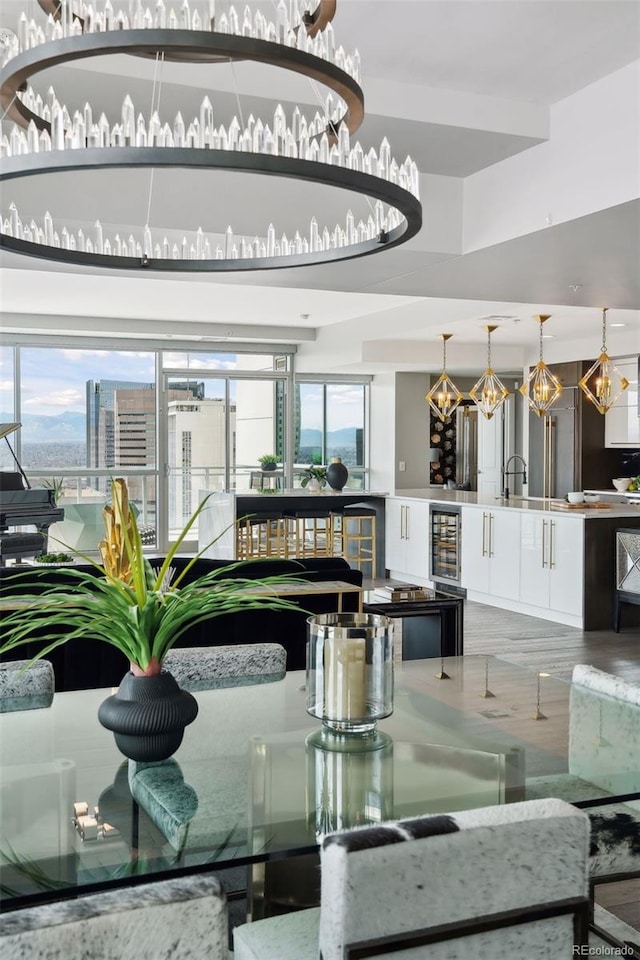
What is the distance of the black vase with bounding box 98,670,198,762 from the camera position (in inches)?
83.0

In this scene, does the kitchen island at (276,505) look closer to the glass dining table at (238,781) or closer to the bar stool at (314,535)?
the bar stool at (314,535)

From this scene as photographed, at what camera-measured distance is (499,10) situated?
290 centimetres

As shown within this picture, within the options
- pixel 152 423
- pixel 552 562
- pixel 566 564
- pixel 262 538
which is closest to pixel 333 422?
pixel 152 423

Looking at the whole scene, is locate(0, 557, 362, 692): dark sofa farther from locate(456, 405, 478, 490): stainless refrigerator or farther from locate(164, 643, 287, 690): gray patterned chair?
locate(456, 405, 478, 490): stainless refrigerator

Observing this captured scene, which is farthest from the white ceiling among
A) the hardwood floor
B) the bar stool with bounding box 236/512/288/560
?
the bar stool with bounding box 236/512/288/560

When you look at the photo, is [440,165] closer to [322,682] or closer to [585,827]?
[322,682]

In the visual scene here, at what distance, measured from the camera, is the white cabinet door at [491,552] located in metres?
8.27

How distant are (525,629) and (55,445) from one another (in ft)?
22.0

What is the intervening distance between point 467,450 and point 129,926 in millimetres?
13004

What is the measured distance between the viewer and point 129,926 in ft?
4.14

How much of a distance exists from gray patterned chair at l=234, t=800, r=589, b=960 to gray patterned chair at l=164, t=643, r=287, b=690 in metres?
1.52

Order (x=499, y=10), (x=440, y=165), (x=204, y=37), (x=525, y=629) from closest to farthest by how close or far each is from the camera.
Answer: (x=204, y=37)
(x=499, y=10)
(x=440, y=165)
(x=525, y=629)

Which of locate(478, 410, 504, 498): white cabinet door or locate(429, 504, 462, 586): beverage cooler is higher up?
locate(478, 410, 504, 498): white cabinet door

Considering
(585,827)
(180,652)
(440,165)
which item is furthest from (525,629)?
(585,827)
